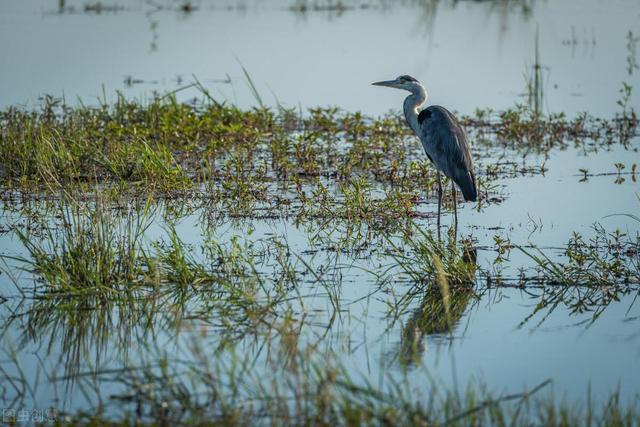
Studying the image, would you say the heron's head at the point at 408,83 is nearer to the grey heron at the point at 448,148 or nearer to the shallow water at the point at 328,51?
the grey heron at the point at 448,148

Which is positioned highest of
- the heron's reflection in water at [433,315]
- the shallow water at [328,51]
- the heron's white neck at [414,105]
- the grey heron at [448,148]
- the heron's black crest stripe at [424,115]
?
the shallow water at [328,51]

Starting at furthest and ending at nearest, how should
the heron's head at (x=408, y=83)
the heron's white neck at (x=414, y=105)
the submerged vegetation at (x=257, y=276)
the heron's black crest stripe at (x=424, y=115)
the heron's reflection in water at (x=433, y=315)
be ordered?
the heron's head at (x=408, y=83)
the heron's white neck at (x=414, y=105)
the heron's black crest stripe at (x=424, y=115)
the heron's reflection in water at (x=433, y=315)
the submerged vegetation at (x=257, y=276)

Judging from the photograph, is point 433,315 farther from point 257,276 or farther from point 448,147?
point 448,147

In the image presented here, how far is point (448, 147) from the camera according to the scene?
887 cm

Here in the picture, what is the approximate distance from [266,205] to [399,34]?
11816mm

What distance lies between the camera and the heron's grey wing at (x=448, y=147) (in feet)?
28.5

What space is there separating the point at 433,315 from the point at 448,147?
2765 millimetres

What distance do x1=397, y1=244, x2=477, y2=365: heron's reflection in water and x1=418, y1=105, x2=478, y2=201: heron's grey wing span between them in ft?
5.55

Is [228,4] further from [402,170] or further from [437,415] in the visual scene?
[437,415]

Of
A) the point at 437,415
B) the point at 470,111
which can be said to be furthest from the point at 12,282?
the point at 470,111

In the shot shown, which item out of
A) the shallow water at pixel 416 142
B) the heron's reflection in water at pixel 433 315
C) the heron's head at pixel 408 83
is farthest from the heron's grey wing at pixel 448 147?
the heron's reflection in water at pixel 433 315

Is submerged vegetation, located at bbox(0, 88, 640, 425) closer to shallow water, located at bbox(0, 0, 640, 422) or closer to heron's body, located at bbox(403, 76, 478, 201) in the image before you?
shallow water, located at bbox(0, 0, 640, 422)

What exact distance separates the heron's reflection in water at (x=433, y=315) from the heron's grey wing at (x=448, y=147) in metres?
1.69

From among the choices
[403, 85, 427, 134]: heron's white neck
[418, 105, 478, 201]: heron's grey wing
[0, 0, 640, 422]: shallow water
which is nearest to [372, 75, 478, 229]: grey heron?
[418, 105, 478, 201]: heron's grey wing
